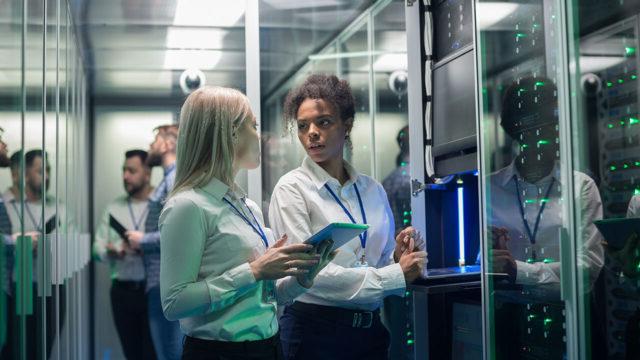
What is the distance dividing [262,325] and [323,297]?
1.90 ft

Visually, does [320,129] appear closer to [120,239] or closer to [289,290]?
[289,290]

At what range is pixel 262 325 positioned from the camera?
7.29 ft

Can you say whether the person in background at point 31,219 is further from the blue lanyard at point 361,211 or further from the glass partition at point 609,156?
the glass partition at point 609,156

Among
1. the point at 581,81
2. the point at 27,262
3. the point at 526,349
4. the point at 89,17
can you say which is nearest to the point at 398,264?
the point at 526,349

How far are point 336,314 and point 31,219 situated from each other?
46.8 inches

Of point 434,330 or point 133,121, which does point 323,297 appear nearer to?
point 434,330

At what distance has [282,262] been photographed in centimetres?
221

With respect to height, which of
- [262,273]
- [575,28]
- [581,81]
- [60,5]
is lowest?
[262,273]

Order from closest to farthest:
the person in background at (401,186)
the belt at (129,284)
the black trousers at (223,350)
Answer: the black trousers at (223,350)
the person in background at (401,186)
the belt at (129,284)

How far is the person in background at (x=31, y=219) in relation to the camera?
2.29 meters

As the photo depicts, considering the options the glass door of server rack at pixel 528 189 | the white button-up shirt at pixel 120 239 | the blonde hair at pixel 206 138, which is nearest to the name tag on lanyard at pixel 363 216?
the glass door of server rack at pixel 528 189

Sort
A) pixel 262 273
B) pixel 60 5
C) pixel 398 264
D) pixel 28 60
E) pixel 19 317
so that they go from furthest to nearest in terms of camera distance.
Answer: pixel 60 5 < pixel 398 264 < pixel 28 60 < pixel 19 317 < pixel 262 273

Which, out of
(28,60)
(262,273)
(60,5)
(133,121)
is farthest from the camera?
(133,121)

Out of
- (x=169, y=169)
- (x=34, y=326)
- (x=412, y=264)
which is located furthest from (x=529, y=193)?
(x=169, y=169)
